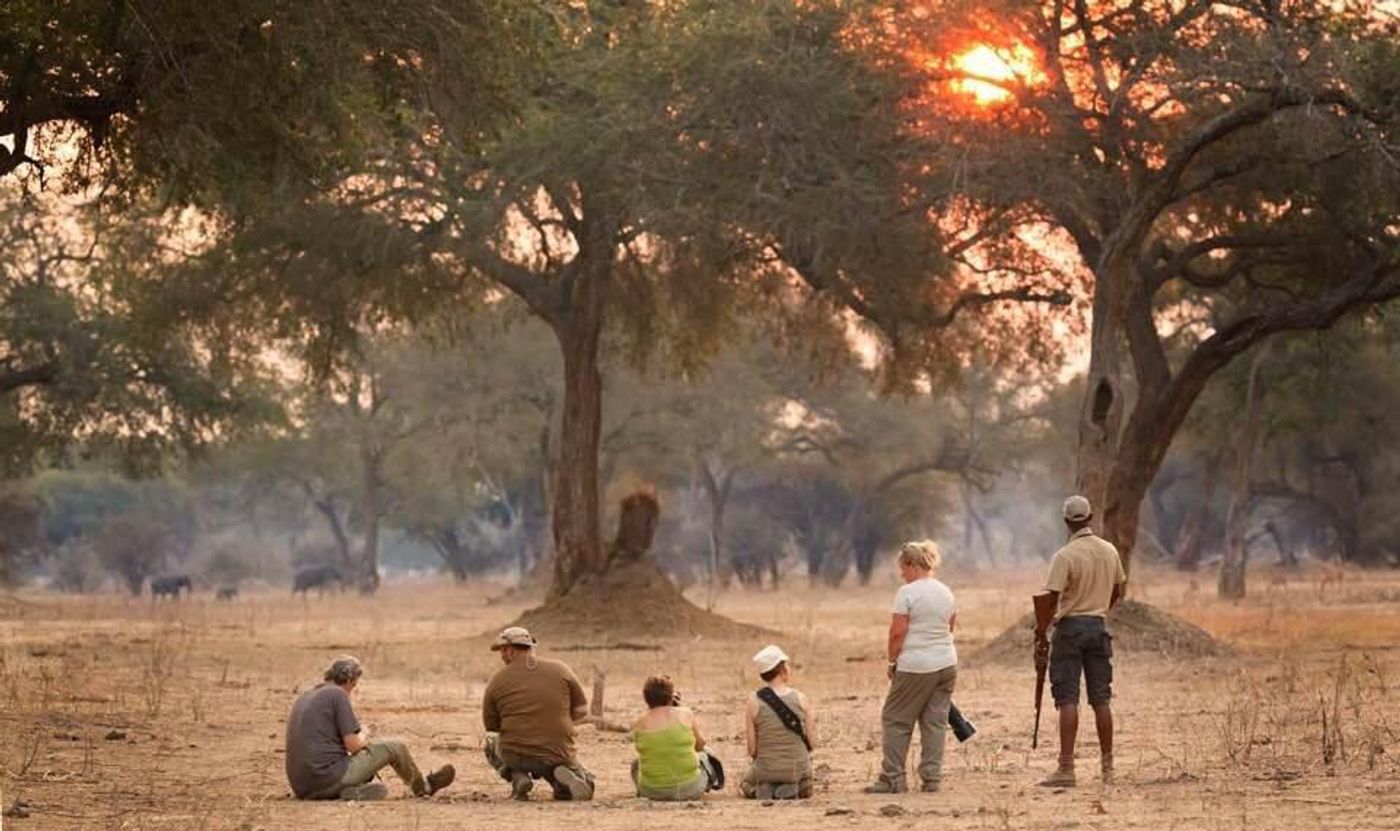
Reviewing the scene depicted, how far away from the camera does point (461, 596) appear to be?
75375 mm

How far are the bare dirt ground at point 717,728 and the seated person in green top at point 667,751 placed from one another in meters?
0.19

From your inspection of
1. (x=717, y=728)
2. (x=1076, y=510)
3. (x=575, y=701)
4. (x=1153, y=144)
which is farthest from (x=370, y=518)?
(x=1076, y=510)

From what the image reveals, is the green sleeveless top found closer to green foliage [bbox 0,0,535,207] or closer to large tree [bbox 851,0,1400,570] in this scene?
green foliage [bbox 0,0,535,207]

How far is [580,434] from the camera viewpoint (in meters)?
37.8

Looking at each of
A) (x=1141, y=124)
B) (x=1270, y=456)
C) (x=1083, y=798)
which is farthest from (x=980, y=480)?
(x=1083, y=798)

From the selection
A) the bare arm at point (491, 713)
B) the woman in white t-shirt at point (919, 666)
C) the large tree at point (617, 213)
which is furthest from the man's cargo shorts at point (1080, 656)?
the large tree at point (617, 213)

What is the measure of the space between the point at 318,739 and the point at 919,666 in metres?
3.81

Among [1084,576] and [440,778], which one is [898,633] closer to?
[1084,576]

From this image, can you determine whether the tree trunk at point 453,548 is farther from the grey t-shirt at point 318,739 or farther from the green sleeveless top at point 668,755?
the green sleeveless top at point 668,755

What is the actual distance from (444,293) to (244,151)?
17.6m

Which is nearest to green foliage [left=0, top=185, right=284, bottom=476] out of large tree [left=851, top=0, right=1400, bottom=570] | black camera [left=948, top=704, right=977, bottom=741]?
large tree [left=851, top=0, right=1400, bottom=570]

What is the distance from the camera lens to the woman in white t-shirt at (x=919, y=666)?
15203 mm

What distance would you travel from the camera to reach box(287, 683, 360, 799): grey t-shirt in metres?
15.3

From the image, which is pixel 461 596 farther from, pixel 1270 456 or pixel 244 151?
pixel 244 151
